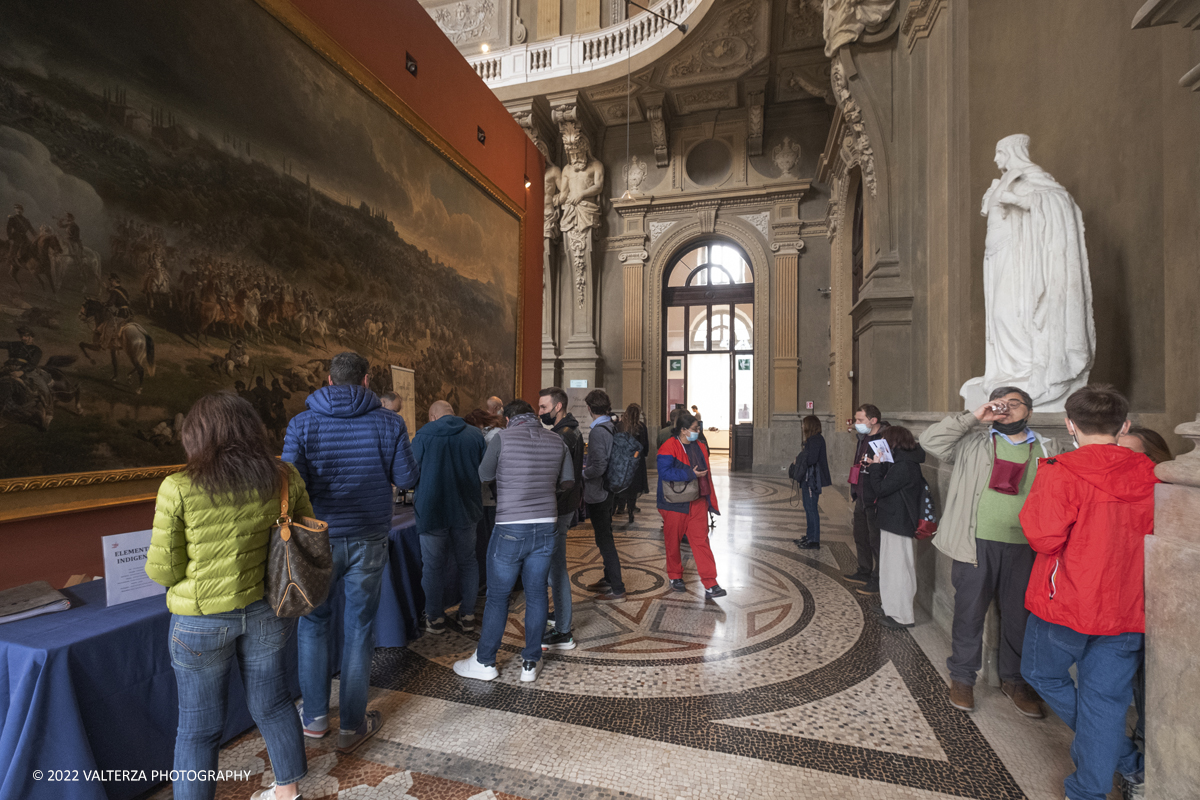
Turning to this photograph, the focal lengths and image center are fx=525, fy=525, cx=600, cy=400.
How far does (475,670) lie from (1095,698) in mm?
2811

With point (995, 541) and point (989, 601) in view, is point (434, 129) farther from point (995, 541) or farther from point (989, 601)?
point (989, 601)

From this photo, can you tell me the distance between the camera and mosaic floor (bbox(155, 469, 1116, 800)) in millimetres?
2191

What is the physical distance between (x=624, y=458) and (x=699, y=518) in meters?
0.85

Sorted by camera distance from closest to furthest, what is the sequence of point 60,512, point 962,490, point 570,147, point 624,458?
point 60,512, point 962,490, point 624,458, point 570,147

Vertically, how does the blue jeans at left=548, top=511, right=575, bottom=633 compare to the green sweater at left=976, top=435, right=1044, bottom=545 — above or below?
below

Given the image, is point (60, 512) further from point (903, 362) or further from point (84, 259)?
point (903, 362)

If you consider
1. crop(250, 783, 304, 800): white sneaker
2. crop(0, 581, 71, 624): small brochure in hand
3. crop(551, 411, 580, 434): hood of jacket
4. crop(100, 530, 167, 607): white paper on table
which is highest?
crop(551, 411, 580, 434): hood of jacket

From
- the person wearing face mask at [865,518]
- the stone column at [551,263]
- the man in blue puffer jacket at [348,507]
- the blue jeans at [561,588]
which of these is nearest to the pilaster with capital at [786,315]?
the stone column at [551,263]

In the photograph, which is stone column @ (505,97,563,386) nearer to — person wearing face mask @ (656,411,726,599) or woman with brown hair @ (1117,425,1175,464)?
person wearing face mask @ (656,411,726,599)

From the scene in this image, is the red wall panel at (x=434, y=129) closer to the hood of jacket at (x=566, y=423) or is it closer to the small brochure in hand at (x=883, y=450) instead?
the hood of jacket at (x=566, y=423)

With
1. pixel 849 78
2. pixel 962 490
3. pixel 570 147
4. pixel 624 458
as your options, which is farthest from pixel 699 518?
pixel 570 147

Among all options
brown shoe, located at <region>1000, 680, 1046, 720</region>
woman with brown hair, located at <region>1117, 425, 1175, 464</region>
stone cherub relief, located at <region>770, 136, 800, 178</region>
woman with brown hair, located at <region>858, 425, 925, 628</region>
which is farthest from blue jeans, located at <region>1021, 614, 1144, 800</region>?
stone cherub relief, located at <region>770, 136, 800, 178</region>

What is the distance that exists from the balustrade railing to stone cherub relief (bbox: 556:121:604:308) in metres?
1.57

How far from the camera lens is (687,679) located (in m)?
3.08
